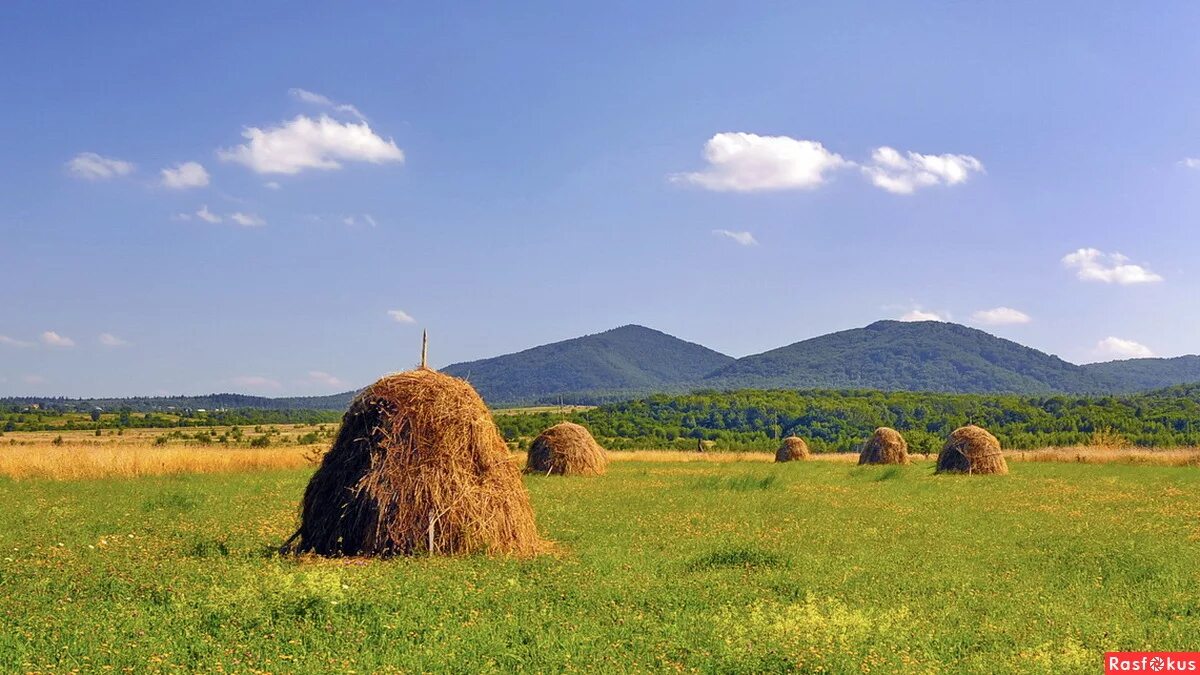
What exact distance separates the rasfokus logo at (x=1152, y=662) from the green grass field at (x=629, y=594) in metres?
0.21

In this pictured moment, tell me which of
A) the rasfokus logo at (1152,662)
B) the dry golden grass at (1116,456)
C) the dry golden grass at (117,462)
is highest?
the dry golden grass at (117,462)

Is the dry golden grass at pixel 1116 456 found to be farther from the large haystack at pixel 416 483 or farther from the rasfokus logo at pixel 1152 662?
the rasfokus logo at pixel 1152 662

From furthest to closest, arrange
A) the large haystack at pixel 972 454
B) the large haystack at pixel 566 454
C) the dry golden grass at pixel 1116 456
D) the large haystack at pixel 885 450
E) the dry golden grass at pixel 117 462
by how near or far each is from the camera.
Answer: the large haystack at pixel 885 450
the dry golden grass at pixel 1116 456
the large haystack at pixel 972 454
the large haystack at pixel 566 454
the dry golden grass at pixel 117 462

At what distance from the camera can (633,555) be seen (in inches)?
587

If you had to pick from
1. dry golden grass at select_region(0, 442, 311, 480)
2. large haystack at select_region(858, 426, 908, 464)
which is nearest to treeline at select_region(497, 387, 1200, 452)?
large haystack at select_region(858, 426, 908, 464)

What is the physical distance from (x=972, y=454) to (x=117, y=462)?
35.6 meters

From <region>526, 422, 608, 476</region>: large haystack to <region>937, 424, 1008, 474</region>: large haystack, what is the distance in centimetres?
1598

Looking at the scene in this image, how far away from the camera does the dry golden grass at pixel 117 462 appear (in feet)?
102

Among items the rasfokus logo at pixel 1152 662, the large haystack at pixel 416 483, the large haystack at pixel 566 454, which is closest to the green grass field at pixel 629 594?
the rasfokus logo at pixel 1152 662

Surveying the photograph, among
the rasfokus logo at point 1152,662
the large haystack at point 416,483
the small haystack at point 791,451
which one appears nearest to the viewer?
the rasfokus logo at point 1152,662

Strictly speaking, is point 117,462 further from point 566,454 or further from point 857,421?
point 857,421

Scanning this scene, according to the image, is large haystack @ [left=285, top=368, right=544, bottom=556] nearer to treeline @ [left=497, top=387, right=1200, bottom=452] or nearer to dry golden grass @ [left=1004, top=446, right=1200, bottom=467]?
dry golden grass @ [left=1004, top=446, right=1200, bottom=467]

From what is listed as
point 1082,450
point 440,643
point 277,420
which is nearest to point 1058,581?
point 440,643

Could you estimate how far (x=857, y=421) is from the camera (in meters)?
96.8
